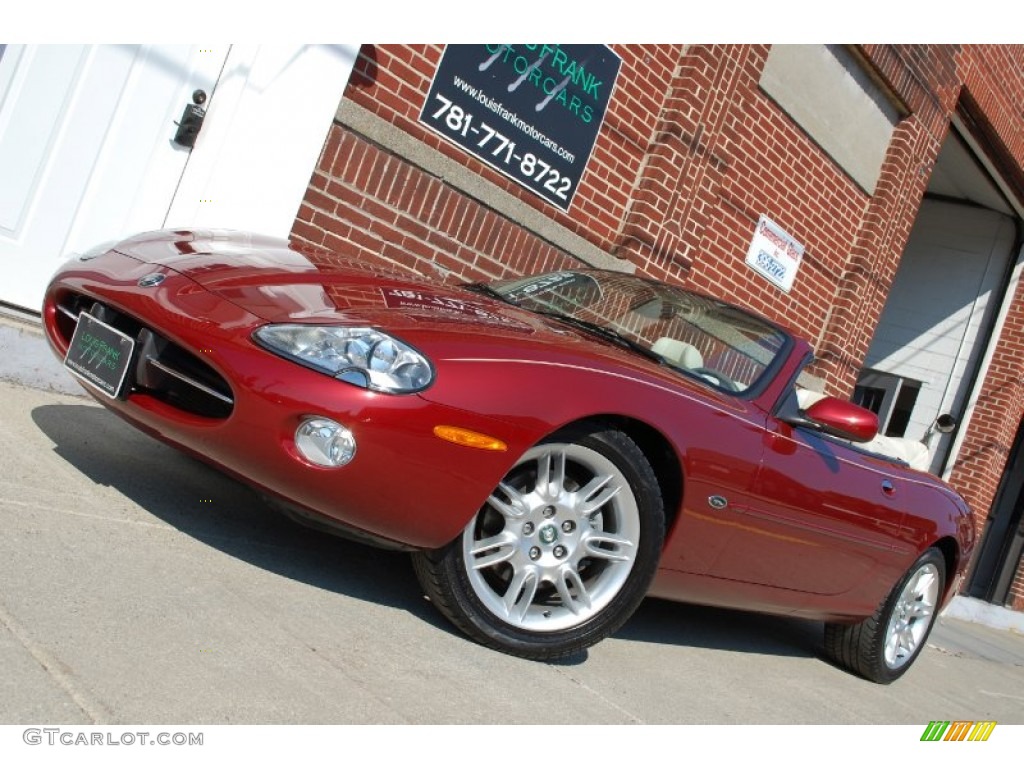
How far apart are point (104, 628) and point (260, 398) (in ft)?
2.26

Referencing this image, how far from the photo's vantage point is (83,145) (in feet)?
17.0

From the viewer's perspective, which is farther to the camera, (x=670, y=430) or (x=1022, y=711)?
(x=1022, y=711)

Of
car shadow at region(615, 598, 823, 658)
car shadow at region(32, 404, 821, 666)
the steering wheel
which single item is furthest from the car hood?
car shadow at region(615, 598, 823, 658)

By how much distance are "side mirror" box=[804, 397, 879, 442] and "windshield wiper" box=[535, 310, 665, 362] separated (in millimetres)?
601

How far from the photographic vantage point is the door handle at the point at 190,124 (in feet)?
17.6

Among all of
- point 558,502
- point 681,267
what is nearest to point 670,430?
point 558,502

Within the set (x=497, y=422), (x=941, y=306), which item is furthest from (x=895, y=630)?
(x=941, y=306)

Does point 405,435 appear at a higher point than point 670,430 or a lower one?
lower

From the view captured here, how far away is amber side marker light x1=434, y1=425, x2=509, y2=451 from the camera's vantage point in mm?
2834

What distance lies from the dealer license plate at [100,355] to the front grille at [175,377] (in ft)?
0.11

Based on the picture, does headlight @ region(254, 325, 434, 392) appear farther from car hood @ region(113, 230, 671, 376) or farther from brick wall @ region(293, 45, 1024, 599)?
brick wall @ region(293, 45, 1024, 599)

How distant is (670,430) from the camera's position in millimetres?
3324

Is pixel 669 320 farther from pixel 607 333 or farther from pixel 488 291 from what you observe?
pixel 488 291

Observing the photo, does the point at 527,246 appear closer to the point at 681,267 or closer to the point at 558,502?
the point at 681,267
